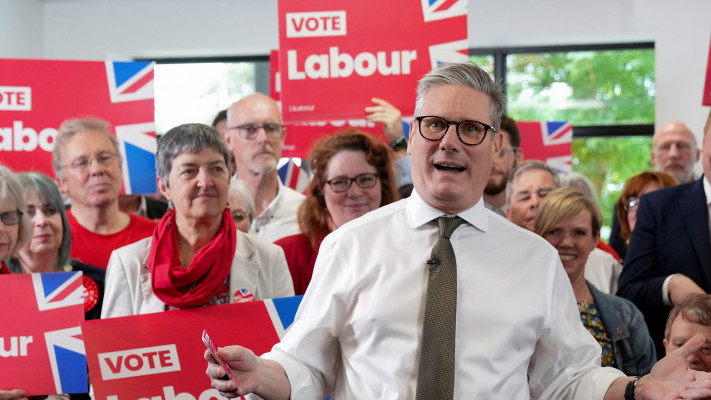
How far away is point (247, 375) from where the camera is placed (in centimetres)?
177

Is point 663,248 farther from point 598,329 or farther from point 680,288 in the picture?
point 598,329

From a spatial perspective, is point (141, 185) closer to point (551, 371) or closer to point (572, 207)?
point (572, 207)

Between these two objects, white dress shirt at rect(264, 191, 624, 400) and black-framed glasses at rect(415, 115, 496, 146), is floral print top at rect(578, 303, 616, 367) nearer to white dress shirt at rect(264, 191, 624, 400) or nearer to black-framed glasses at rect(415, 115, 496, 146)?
white dress shirt at rect(264, 191, 624, 400)

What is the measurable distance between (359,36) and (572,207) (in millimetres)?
1195

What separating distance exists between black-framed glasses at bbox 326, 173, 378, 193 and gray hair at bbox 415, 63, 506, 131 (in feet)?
3.96

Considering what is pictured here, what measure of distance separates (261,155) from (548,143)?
8.35ft

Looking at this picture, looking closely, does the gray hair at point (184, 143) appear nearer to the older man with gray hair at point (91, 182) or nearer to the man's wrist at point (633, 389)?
the older man with gray hair at point (91, 182)

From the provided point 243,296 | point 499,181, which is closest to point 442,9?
point 499,181

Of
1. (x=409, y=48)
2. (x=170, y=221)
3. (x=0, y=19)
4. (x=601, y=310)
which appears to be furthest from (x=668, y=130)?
(x=0, y=19)

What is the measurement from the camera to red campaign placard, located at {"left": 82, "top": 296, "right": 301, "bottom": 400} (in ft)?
8.39

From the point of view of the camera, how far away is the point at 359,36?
379 centimetres

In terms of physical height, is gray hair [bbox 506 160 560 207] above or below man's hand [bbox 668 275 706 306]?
above

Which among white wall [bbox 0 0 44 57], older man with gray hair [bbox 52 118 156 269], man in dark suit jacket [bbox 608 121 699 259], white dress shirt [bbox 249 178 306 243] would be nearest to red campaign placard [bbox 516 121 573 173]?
man in dark suit jacket [bbox 608 121 699 259]

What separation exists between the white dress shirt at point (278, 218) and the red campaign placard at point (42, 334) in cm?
134
